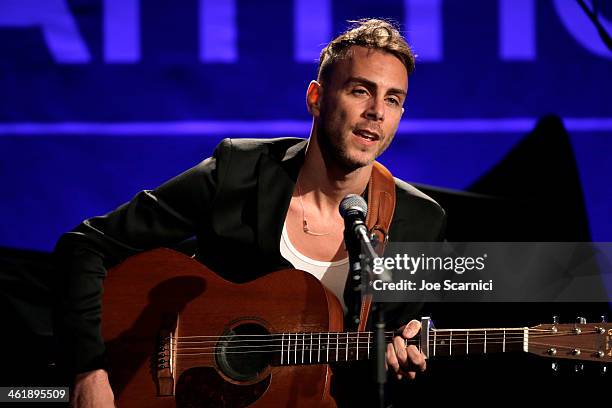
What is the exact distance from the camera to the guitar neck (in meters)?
2.95

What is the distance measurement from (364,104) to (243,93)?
994 millimetres

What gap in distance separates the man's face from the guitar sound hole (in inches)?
31.6

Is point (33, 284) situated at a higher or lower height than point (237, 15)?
lower

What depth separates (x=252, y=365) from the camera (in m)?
3.00

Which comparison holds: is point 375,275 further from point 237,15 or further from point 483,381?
point 237,15

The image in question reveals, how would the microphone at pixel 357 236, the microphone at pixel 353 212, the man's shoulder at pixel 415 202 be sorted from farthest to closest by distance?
the man's shoulder at pixel 415 202, the microphone at pixel 353 212, the microphone at pixel 357 236

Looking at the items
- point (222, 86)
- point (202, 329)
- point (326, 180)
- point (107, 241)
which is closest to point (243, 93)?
point (222, 86)

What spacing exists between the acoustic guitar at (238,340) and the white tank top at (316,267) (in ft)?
0.76

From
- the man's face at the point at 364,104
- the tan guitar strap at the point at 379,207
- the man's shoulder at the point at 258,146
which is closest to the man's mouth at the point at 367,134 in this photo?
the man's face at the point at 364,104

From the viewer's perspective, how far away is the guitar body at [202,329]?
2.95m

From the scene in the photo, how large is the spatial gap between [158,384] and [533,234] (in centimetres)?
179

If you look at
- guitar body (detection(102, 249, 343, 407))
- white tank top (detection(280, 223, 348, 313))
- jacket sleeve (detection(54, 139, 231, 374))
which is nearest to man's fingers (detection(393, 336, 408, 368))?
guitar body (detection(102, 249, 343, 407))

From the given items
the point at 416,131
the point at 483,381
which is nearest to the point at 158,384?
the point at 483,381

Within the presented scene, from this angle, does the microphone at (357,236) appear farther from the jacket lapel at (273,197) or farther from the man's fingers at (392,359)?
the jacket lapel at (273,197)
